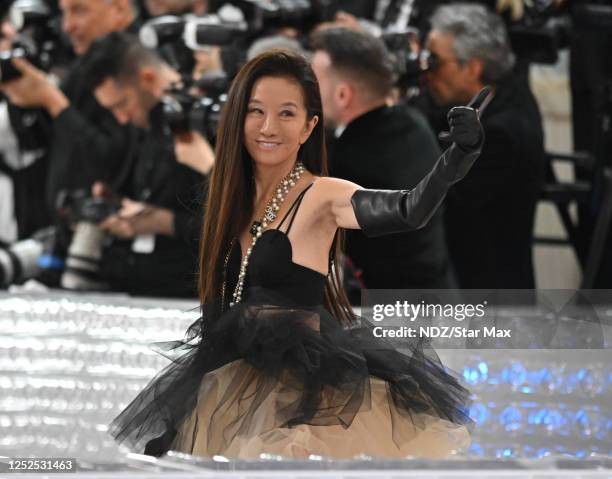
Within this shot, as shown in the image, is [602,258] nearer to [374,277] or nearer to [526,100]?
[526,100]

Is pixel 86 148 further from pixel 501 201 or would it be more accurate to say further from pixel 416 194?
pixel 416 194

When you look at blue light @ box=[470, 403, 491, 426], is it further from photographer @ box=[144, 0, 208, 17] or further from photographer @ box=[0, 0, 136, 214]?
photographer @ box=[144, 0, 208, 17]

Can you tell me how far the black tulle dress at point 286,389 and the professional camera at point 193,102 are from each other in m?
1.41

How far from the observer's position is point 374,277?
2.71 m

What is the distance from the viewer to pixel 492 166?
2934 mm

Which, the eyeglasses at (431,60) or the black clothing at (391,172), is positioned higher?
the eyeglasses at (431,60)

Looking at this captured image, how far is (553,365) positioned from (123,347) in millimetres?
906

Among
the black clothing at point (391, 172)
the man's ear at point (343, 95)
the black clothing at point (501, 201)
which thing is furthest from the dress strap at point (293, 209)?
the black clothing at point (501, 201)

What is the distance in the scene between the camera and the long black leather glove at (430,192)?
5.06 feet

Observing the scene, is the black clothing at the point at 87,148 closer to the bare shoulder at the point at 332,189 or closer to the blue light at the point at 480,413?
the blue light at the point at 480,413

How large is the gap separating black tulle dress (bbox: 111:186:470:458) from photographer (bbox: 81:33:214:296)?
1.42 meters

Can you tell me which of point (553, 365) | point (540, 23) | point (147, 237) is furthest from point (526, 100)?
point (147, 237)

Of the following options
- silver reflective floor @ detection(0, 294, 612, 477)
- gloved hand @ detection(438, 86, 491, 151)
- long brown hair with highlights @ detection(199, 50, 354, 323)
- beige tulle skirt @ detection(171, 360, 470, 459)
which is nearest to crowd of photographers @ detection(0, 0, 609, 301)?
silver reflective floor @ detection(0, 294, 612, 477)

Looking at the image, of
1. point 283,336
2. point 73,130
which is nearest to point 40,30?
point 73,130
